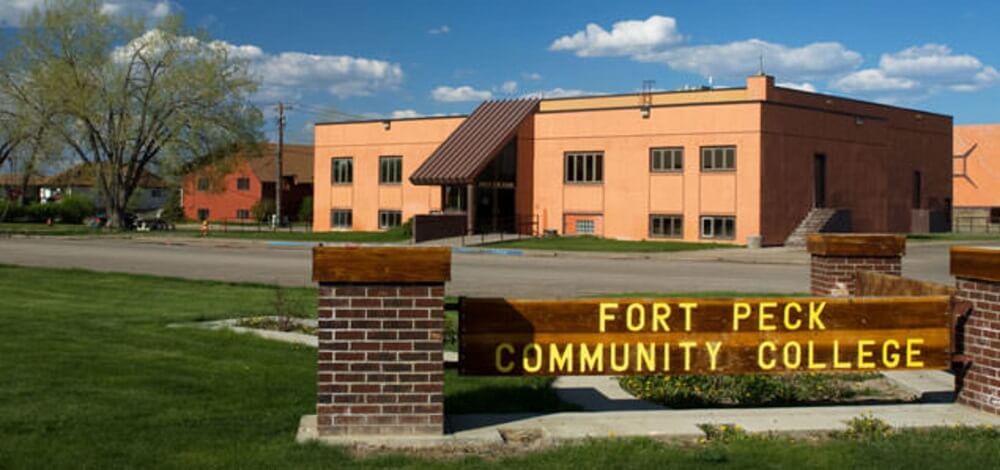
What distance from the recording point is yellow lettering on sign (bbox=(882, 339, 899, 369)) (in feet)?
26.0

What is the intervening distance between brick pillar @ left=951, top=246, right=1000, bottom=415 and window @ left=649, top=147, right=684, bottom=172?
1447 inches

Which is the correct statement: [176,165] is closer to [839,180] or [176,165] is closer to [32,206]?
[32,206]

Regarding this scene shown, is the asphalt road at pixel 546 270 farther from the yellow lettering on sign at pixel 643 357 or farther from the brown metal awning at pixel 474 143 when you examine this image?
the yellow lettering on sign at pixel 643 357

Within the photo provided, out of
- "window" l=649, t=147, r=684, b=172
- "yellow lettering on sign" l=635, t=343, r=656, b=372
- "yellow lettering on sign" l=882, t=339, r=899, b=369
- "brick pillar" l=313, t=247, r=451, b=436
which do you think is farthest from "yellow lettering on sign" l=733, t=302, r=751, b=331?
"window" l=649, t=147, r=684, b=172

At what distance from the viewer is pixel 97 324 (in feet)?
40.9

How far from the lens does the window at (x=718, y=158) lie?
142 ft

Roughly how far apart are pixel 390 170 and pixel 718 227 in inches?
737

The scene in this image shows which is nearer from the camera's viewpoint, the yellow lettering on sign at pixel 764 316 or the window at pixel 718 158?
the yellow lettering on sign at pixel 764 316

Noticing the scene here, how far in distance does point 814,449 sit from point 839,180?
4322 cm

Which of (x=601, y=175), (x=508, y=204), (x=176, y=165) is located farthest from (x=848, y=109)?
(x=176, y=165)

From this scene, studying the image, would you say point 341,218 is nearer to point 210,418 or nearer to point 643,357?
point 210,418

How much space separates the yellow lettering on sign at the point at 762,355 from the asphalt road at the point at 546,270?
1181 centimetres

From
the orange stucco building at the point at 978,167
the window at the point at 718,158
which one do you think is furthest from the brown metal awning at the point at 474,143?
the orange stucco building at the point at 978,167

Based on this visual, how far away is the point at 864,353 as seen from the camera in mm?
7883
